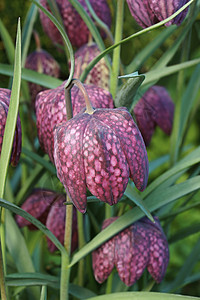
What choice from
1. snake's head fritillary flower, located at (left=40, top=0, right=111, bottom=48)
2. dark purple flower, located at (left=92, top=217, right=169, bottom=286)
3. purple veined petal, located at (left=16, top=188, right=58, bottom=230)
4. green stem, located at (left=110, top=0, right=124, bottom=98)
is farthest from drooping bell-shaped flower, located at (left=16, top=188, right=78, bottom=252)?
snake's head fritillary flower, located at (left=40, top=0, right=111, bottom=48)

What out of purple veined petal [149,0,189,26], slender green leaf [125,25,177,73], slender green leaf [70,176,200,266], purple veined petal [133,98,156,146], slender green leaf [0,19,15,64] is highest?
slender green leaf [0,19,15,64]

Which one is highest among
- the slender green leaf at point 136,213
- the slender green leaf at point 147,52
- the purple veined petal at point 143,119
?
the slender green leaf at point 147,52

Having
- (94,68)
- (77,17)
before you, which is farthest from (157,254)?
(77,17)

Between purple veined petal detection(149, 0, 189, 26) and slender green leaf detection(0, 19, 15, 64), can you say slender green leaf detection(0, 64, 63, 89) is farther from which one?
purple veined petal detection(149, 0, 189, 26)

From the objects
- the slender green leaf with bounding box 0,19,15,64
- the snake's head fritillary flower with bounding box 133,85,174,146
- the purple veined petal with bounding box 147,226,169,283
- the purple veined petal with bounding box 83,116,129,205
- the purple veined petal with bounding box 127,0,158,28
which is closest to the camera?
the purple veined petal with bounding box 83,116,129,205

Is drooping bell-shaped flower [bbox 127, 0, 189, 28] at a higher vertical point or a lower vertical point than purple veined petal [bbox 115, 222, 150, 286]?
higher

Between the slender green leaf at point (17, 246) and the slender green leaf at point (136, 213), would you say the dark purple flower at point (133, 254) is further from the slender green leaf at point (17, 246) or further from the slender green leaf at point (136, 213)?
the slender green leaf at point (17, 246)

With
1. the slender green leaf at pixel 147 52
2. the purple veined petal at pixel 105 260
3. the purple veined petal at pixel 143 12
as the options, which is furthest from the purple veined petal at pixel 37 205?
the purple veined petal at pixel 143 12

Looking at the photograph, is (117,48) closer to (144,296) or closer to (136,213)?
(136,213)
